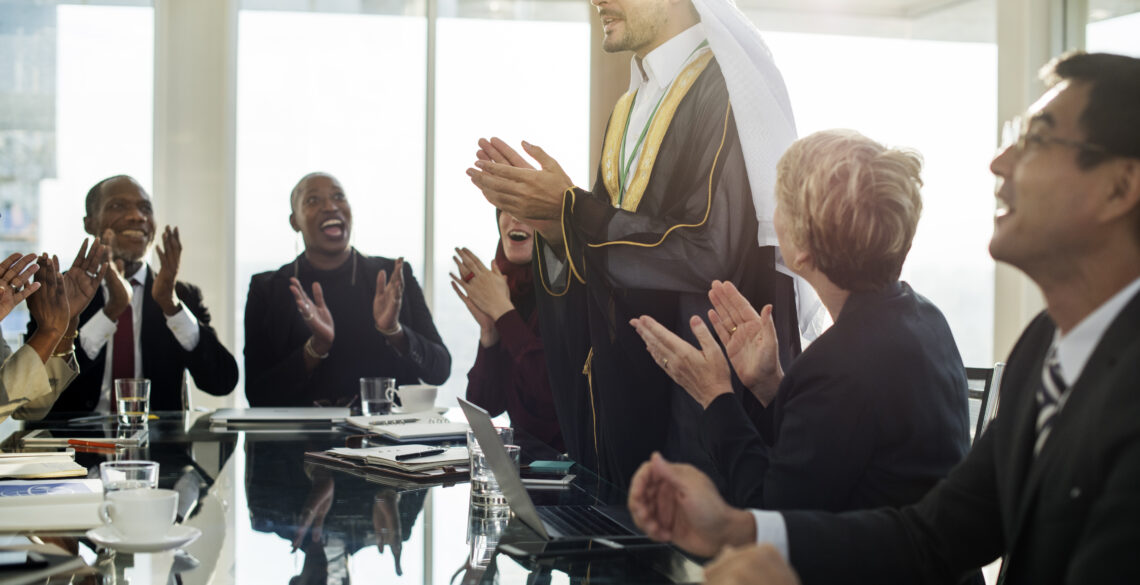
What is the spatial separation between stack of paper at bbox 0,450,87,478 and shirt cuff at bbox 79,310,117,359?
1677 millimetres

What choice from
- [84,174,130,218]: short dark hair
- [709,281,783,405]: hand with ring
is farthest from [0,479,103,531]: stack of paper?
[84,174,130,218]: short dark hair

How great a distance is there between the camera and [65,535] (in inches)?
55.3

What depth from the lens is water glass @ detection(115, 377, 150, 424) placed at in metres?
2.50

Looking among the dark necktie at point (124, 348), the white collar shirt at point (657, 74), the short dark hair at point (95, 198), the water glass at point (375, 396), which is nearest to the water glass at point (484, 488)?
the white collar shirt at point (657, 74)

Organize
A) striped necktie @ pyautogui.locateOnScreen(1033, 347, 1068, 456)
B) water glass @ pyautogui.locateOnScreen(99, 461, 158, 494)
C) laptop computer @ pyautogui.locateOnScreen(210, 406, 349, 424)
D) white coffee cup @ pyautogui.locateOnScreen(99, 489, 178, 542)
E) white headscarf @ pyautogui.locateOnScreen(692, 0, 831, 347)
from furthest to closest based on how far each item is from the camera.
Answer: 1. laptop computer @ pyautogui.locateOnScreen(210, 406, 349, 424)
2. white headscarf @ pyautogui.locateOnScreen(692, 0, 831, 347)
3. water glass @ pyautogui.locateOnScreen(99, 461, 158, 494)
4. white coffee cup @ pyautogui.locateOnScreen(99, 489, 178, 542)
5. striped necktie @ pyautogui.locateOnScreen(1033, 347, 1068, 456)

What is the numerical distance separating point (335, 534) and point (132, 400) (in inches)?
50.7

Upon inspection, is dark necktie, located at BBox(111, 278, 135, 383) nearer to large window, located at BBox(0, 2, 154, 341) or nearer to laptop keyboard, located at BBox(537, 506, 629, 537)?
large window, located at BBox(0, 2, 154, 341)

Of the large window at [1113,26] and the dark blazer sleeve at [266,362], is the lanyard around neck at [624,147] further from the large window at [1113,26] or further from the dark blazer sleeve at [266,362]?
the large window at [1113,26]

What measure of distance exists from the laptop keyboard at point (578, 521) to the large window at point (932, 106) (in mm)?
4513

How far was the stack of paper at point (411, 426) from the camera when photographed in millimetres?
2449

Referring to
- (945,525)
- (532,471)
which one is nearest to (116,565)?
(532,471)

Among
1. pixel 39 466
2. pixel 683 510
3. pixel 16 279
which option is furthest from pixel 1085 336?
pixel 16 279

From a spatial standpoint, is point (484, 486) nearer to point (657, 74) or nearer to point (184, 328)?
point (657, 74)

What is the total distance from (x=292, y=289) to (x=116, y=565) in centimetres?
271
